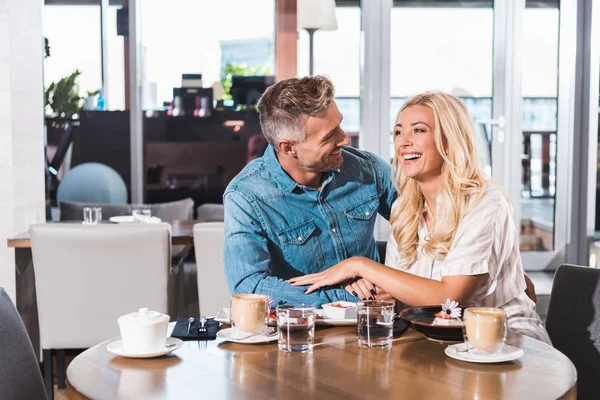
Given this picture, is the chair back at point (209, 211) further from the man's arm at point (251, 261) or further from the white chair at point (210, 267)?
the man's arm at point (251, 261)

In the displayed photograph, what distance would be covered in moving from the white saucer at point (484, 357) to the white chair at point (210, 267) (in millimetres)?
1906

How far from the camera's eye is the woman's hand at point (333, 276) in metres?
2.07

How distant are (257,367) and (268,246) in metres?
0.81

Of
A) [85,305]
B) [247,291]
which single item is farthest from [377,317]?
[85,305]

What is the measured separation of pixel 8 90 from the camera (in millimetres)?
3801

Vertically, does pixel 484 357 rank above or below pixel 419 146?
below

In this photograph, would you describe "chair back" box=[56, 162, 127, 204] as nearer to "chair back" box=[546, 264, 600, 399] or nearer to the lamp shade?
the lamp shade

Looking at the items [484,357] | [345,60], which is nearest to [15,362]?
[484,357]

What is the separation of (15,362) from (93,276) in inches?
71.4

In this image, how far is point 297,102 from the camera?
237 cm

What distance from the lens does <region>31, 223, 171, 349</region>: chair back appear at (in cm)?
341

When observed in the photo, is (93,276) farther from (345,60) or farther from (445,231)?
(345,60)

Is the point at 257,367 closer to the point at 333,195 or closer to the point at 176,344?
the point at 176,344

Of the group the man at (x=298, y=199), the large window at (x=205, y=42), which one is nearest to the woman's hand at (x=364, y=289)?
the man at (x=298, y=199)
